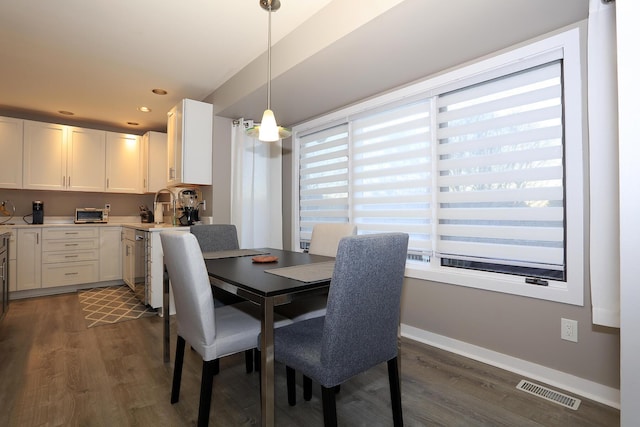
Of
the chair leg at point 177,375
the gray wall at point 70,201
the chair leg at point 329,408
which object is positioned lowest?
the chair leg at point 177,375

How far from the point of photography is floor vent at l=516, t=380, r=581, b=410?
67.1 inches

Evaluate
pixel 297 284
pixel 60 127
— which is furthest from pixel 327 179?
pixel 60 127

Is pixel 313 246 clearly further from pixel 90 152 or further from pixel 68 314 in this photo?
pixel 90 152

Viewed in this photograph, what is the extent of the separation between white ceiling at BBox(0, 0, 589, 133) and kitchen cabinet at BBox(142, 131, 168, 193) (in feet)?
3.81

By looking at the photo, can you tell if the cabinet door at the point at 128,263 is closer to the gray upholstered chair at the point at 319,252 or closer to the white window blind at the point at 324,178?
the white window blind at the point at 324,178

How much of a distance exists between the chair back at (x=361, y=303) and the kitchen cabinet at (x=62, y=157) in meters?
4.77

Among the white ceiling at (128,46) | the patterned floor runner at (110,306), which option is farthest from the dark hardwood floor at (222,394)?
the white ceiling at (128,46)

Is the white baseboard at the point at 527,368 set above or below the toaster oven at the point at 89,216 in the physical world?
below

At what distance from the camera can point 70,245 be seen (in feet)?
13.6

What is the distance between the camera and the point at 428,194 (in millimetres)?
2541

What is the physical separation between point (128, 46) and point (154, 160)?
2363mm

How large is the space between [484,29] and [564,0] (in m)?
0.37

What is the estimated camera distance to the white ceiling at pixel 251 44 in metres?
1.82

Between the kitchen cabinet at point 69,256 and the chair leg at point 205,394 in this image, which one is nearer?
the chair leg at point 205,394
